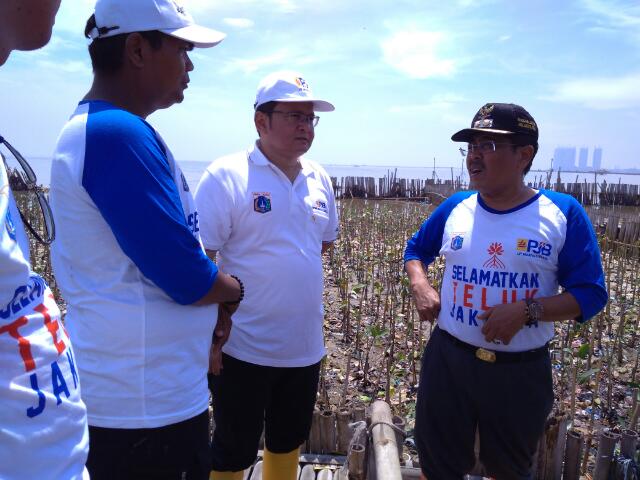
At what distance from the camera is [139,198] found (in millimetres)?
1252

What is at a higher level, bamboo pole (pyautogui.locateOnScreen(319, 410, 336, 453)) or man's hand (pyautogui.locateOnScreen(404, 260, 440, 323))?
man's hand (pyautogui.locateOnScreen(404, 260, 440, 323))

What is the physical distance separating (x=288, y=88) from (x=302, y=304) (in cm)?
99

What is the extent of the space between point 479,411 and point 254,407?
3.19ft

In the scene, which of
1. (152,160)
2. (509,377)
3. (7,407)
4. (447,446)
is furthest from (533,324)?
(7,407)

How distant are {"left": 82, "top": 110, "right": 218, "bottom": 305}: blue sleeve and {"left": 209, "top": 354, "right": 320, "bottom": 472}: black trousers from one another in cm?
95

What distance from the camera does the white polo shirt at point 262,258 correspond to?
2.18 m

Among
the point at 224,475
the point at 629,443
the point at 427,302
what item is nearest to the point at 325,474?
the point at 224,475

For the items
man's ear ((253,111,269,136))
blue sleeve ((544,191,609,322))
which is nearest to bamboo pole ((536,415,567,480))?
blue sleeve ((544,191,609,322))

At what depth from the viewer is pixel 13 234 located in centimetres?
85

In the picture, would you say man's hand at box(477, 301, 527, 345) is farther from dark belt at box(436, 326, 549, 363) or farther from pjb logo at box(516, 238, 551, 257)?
A: pjb logo at box(516, 238, 551, 257)

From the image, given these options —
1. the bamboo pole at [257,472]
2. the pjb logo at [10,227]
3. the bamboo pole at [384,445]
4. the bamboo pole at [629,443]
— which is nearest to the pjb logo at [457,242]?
the bamboo pole at [384,445]

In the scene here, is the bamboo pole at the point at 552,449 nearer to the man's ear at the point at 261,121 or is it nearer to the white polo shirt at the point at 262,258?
the white polo shirt at the point at 262,258

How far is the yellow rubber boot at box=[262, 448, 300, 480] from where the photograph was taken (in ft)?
7.75

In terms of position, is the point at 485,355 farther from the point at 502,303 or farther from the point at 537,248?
the point at 537,248
